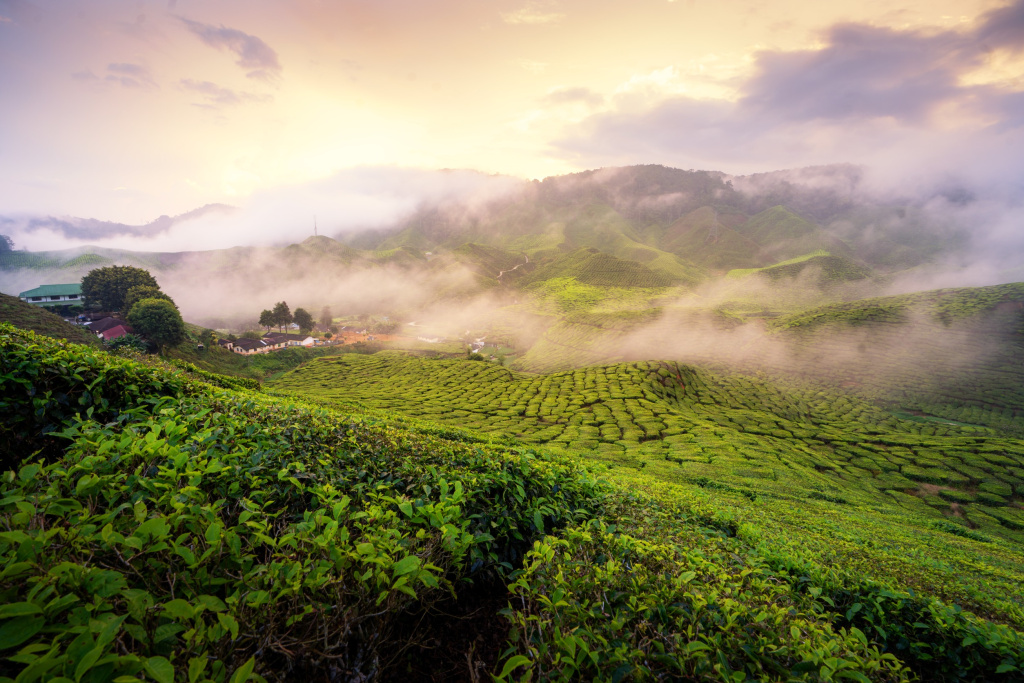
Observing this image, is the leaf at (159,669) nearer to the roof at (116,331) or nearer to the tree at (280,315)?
the roof at (116,331)

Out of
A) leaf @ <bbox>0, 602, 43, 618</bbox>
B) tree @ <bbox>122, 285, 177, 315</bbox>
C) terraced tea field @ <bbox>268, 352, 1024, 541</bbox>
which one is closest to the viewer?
leaf @ <bbox>0, 602, 43, 618</bbox>

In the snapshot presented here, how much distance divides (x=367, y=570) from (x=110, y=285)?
8193cm

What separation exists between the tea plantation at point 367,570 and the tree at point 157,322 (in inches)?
1977

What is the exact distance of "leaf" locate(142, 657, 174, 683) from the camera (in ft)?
4.62

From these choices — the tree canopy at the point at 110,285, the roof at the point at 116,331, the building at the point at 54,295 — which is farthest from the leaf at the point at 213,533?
the building at the point at 54,295

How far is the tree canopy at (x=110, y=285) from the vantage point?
56031 millimetres

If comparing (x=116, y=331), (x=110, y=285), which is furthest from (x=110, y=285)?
(x=116, y=331)

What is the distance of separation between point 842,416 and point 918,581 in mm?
48461

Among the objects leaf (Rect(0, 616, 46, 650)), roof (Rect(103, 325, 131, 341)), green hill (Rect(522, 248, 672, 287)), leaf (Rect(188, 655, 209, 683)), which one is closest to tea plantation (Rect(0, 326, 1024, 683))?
→ leaf (Rect(0, 616, 46, 650))

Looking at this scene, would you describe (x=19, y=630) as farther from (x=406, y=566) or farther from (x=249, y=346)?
(x=249, y=346)

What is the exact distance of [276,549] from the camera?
2371 mm

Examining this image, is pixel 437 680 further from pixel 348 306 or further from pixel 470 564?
pixel 348 306

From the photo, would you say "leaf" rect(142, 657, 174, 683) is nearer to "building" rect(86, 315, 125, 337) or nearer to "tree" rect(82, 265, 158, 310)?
"building" rect(86, 315, 125, 337)

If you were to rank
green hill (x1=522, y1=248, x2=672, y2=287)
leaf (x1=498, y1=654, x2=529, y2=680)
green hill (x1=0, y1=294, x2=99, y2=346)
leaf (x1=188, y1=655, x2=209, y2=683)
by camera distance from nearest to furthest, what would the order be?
leaf (x1=188, y1=655, x2=209, y2=683), leaf (x1=498, y1=654, x2=529, y2=680), green hill (x1=0, y1=294, x2=99, y2=346), green hill (x1=522, y1=248, x2=672, y2=287)
